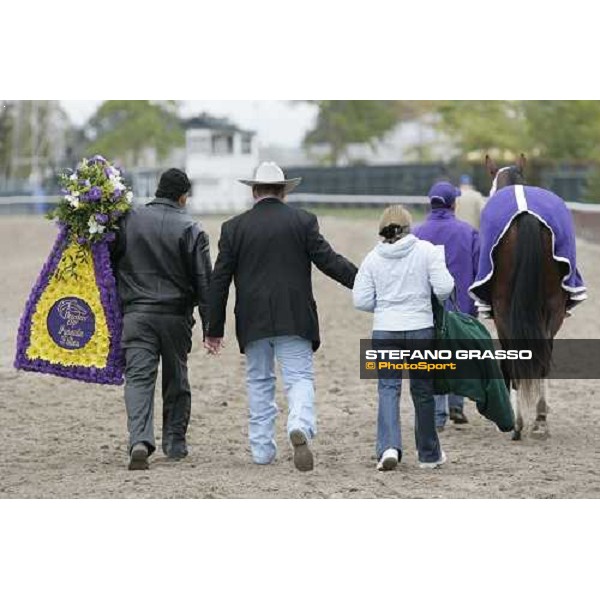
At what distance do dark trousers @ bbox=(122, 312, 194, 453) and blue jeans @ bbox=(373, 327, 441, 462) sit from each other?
46.2 inches

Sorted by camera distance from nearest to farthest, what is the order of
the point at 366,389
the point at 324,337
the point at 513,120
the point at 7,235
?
the point at 366,389
the point at 324,337
the point at 7,235
the point at 513,120

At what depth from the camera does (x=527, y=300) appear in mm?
7684

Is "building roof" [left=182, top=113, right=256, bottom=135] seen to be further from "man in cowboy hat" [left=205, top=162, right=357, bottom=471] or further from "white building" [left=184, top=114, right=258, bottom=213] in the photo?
"man in cowboy hat" [left=205, top=162, right=357, bottom=471]

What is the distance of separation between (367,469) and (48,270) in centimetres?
216

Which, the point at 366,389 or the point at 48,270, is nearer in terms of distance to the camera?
the point at 48,270

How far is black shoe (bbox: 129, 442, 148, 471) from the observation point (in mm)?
6914

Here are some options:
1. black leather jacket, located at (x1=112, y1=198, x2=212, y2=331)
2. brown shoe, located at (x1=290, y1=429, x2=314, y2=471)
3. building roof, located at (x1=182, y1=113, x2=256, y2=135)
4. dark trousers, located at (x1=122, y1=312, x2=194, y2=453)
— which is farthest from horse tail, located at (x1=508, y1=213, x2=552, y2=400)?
building roof, located at (x1=182, y1=113, x2=256, y2=135)

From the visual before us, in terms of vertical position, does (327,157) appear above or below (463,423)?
above

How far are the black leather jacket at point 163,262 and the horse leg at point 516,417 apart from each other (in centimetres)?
207

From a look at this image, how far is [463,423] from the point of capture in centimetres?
874

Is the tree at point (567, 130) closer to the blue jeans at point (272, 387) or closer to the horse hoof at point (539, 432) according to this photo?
the horse hoof at point (539, 432)

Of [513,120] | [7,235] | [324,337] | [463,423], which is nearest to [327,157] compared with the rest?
[513,120]

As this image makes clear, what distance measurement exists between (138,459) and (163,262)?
110 centimetres

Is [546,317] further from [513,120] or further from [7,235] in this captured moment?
[513,120]
